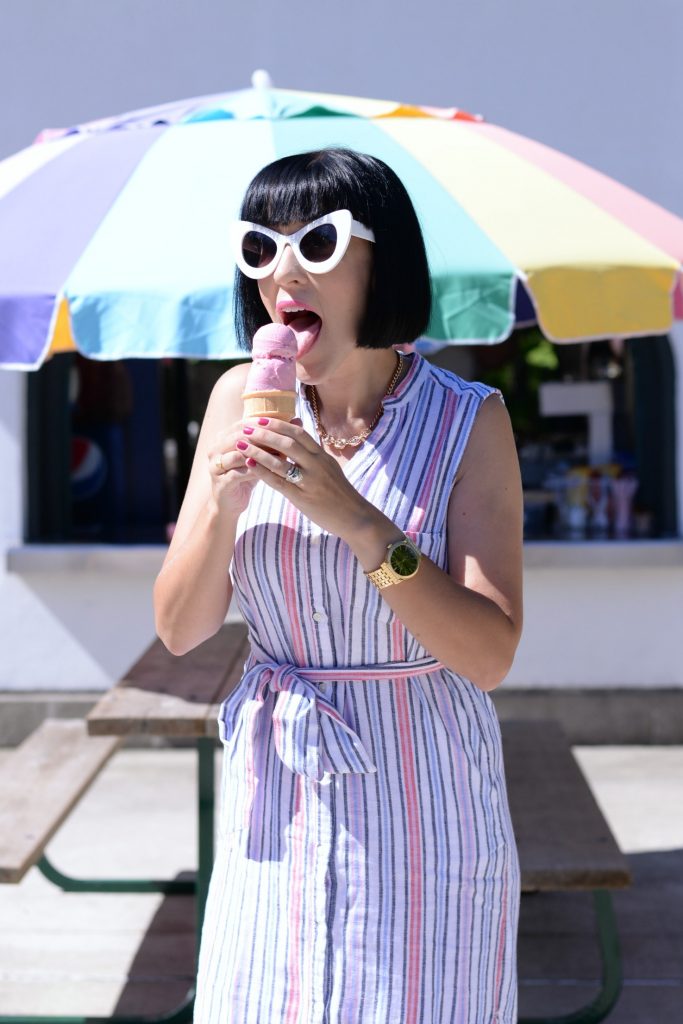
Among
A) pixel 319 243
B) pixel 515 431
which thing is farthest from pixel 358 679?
pixel 515 431

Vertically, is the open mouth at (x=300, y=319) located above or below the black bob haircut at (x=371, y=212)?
below

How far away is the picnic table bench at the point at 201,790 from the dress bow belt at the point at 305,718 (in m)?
1.68

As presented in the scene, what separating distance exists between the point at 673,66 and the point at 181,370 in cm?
281

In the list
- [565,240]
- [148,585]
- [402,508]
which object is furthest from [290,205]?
[148,585]

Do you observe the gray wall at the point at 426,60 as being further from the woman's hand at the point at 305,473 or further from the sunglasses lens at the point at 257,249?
the woman's hand at the point at 305,473

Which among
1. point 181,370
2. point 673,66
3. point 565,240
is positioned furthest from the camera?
point 181,370

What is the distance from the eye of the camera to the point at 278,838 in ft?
5.71

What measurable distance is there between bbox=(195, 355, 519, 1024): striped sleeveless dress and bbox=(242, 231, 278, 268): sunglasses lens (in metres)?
0.28

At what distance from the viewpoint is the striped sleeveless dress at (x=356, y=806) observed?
170 centimetres

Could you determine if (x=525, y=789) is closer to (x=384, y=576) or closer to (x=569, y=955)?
(x=569, y=955)

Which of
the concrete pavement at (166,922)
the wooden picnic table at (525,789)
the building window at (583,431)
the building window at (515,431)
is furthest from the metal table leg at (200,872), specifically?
the building window at (583,431)

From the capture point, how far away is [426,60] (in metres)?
6.26

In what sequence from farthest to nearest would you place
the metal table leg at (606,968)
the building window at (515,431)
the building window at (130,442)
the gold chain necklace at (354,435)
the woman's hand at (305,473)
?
the building window at (130,442) < the building window at (515,431) < the metal table leg at (606,968) < the gold chain necklace at (354,435) < the woman's hand at (305,473)

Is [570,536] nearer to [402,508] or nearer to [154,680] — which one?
[154,680]
